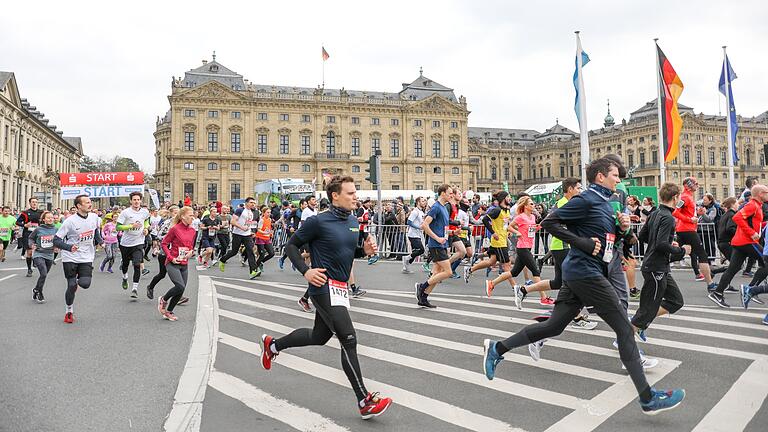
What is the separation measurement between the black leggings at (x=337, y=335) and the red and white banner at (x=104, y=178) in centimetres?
3714

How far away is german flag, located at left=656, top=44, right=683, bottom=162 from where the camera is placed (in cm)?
1911

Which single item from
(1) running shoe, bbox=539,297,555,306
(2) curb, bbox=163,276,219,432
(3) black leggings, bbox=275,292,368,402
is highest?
(3) black leggings, bbox=275,292,368,402

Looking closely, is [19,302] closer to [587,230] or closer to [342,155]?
[587,230]

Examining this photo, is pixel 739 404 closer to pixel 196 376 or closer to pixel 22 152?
pixel 196 376

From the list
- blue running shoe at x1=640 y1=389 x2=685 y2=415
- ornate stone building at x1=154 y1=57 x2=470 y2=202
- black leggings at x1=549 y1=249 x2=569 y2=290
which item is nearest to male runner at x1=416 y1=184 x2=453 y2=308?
black leggings at x1=549 y1=249 x2=569 y2=290

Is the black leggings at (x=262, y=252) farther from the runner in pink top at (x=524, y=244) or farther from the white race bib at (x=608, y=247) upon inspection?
the white race bib at (x=608, y=247)

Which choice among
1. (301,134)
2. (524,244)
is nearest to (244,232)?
(524,244)

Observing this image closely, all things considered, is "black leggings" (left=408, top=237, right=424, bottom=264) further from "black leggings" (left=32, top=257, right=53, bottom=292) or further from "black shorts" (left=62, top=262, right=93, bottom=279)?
"black leggings" (left=32, top=257, right=53, bottom=292)

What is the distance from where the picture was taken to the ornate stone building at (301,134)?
75.2 m

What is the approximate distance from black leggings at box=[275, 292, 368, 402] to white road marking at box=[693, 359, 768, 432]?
245 cm

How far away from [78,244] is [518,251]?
23.8 feet

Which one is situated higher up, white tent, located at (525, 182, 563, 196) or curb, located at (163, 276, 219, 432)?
white tent, located at (525, 182, 563, 196)

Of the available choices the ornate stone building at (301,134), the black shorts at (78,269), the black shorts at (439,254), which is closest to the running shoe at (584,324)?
the black shorts at (439,254)

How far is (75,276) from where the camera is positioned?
838 centimetres
